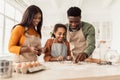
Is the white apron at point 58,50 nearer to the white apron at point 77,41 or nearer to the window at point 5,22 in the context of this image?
the white apron at point 77,41

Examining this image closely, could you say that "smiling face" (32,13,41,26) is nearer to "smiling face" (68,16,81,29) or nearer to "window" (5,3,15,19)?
"smiling face" (68,16,81,29)

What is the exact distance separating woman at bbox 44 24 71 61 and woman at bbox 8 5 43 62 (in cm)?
19

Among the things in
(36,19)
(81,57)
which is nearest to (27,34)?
(36,19)

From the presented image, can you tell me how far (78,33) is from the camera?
77.7 inches

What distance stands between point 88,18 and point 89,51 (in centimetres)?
509

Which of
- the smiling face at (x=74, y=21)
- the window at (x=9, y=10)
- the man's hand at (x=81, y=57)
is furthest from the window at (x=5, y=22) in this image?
the man's hand at (x=81, y=57)

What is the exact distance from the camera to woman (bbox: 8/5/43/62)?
1597mm

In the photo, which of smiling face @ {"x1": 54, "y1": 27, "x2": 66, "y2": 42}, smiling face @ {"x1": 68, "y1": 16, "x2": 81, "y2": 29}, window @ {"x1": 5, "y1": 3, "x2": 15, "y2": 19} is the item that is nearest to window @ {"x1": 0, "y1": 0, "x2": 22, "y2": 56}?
window @ {"x1": 5, "y1": 3, "x2": 15, "y2": 19}

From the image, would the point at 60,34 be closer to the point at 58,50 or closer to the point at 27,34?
the point at 58,50

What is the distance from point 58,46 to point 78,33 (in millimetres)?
239

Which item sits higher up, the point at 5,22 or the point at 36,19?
the point at 5,22

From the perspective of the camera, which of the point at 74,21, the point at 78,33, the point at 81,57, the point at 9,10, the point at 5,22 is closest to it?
the point at 81,57

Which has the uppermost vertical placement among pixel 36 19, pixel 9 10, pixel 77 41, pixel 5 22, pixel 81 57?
pixel 9 10

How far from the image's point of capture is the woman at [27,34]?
1.60 m
